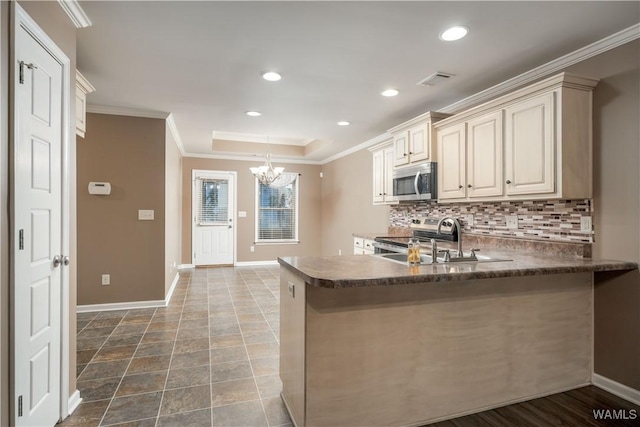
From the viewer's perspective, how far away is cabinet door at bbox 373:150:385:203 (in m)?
4.61

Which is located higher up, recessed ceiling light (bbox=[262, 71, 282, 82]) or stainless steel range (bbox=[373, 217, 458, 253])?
recessed ceiling light (bbox=[262, 71, 282, 82])

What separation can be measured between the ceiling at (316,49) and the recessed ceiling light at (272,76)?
0.06m

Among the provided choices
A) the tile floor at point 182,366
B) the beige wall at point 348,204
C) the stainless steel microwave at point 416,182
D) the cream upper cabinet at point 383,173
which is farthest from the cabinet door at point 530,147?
the beige wall at point 348,204

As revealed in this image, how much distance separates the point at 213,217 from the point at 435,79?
549 centimetres

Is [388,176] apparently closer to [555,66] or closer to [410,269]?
[555,66]

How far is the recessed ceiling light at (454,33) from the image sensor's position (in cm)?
212

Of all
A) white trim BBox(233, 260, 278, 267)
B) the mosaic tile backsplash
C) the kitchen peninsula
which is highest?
the mosaic tile backsplash

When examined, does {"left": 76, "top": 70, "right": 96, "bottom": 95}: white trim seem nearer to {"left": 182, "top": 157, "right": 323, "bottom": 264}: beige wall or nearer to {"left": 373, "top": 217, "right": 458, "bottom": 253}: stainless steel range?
{"left": 373, "top": 217, "right": 458, "bottom": 253}: stainless steel range

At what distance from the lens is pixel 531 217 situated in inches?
109

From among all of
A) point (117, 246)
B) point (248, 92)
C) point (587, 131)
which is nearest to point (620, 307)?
point (587, 131)

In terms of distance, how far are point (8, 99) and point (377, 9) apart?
189 centimetres

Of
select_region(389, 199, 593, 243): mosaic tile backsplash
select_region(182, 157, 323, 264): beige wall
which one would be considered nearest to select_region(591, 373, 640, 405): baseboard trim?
select_region(389, 199, 593, 243): mosaic tile backsplash

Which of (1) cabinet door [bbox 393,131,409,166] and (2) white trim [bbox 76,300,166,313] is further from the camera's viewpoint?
(2) white trim [bbox 76,300,166,313]

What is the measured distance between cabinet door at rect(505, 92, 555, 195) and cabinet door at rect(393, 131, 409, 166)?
1255 mm
